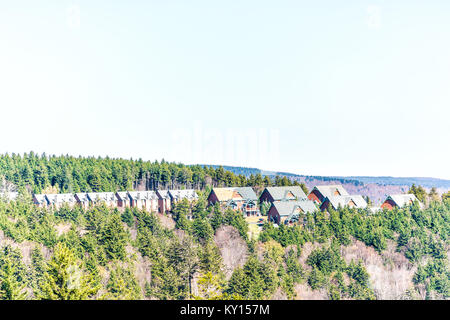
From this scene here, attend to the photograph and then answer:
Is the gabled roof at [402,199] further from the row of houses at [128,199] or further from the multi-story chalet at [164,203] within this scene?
the multi-story chalet at [164,203]

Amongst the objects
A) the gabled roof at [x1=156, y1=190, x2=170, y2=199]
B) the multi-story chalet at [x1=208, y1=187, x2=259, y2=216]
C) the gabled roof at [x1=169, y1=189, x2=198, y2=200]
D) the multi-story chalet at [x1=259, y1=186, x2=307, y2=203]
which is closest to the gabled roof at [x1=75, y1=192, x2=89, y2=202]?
the gabled roof at [x1=156, y1=190, x2=170, y2=199]

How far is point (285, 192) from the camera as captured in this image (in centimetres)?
10631

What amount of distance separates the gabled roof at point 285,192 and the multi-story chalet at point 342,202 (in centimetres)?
670

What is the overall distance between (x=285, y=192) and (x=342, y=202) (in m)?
12.5

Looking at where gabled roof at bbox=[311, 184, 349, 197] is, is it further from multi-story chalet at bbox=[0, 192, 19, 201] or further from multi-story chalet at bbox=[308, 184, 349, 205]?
multi-story chalet at bbox=[0, 192, 19, 201]

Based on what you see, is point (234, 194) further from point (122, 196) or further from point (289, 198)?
point (122, 196)

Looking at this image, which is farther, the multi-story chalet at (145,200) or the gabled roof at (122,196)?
the gabled roof at (122,196)

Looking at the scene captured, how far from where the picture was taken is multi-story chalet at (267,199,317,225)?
298 ft

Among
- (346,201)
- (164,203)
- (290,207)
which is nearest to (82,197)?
(164,203)

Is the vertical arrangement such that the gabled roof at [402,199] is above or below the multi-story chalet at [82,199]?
above

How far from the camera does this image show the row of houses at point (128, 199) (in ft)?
374

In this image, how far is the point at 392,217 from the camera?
9006 centimetres

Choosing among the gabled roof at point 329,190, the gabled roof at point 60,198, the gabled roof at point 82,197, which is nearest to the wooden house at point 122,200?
the gabled roof at point 82,197
